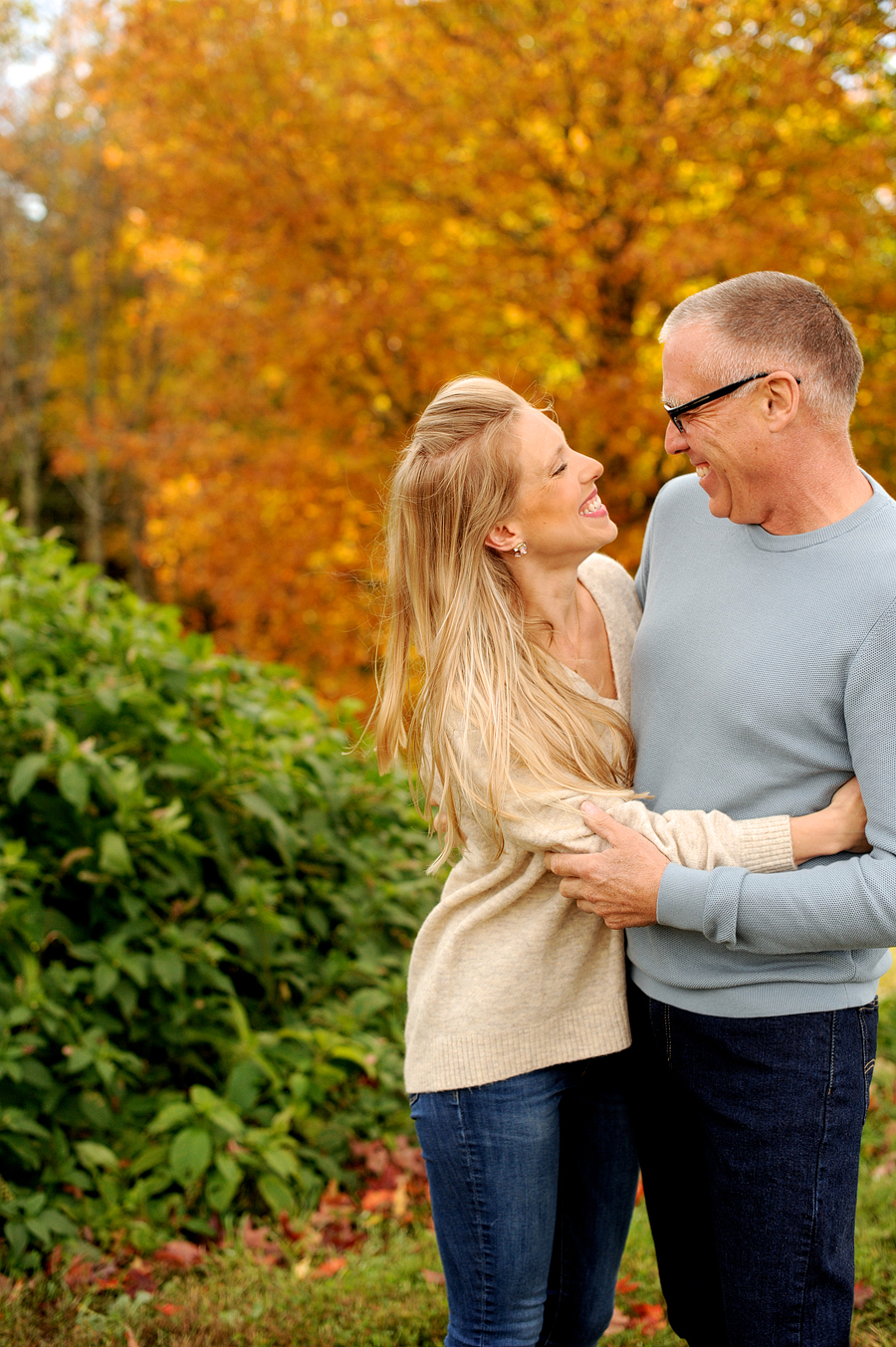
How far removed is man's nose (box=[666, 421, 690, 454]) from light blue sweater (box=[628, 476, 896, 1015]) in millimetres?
163

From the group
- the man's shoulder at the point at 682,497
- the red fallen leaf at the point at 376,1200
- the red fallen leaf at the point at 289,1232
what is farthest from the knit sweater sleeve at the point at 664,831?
the red fallen leaf at the point at 376,1200

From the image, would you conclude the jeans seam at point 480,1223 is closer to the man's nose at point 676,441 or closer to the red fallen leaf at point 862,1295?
the man's nose at point 676,441

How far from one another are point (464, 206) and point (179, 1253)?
6.17m

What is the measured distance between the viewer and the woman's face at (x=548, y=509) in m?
2.08

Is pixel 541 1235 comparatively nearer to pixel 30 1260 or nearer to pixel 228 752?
pixel 30 1260

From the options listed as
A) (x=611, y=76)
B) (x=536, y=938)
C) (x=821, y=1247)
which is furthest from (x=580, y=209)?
(x=821, y=1247)

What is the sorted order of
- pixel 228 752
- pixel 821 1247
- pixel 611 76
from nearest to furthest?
1. pixel 821 1247
2. pixel 228 752
3. pixel 611 76

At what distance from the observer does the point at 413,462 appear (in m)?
2.11

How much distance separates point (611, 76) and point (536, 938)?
6.05 metres

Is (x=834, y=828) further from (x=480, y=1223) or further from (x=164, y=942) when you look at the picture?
(x=164, y=942)

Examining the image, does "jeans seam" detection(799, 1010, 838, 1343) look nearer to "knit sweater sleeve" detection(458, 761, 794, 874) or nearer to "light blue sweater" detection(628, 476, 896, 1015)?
"light blue sweater" detection(628, 476, 896, 1015)

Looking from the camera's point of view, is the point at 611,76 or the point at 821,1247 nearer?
the point at 821,1247

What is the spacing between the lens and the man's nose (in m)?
1.93

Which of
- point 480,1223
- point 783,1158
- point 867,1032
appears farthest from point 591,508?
point 480,1223
